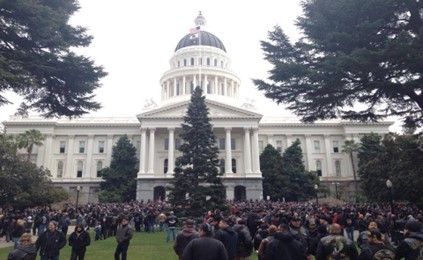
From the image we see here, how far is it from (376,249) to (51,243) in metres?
7.43

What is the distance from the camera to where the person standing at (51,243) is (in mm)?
8633

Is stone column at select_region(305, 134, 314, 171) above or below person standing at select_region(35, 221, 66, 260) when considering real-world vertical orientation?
above

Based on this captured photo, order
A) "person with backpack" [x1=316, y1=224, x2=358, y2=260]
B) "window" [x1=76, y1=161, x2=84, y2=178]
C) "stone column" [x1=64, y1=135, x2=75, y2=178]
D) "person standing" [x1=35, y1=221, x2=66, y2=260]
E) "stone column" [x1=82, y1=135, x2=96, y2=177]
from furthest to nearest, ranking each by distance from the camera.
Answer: "window" [x1=76, y1=161, x2=84, y2=178], "stone column" [x1=82, y1=135, x2=96, y2=177], "stone column" [x1=64, y1=135, x2=75, y2=178], "person standing" [x1=35, y1=221, x2=66, y2=260], "person with backpack" [x1=316, y1=224, x2=358, y2=260]

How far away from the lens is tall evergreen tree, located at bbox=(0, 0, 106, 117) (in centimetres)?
1251

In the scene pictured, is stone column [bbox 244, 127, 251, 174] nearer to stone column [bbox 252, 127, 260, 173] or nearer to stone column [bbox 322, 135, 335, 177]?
stone column [bbox 252, 127, 260, 173]

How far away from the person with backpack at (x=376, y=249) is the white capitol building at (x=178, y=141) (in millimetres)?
46338

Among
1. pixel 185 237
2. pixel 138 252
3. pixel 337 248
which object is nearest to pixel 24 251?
pixel 185 237

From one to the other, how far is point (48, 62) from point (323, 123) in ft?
188

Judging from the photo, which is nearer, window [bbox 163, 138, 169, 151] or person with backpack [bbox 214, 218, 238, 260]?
person with backpack [bbox 214, 218, 238, 260]

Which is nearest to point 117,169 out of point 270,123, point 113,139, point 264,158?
point 113,139

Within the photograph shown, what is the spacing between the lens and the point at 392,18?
14.3 m

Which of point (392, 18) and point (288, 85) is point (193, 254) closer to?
point (288, 85)

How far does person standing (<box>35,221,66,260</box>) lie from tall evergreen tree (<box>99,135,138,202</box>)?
142 feet

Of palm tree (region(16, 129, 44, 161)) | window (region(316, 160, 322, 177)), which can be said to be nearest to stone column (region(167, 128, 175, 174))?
palm tree (region(16, 129, 44, 161))
